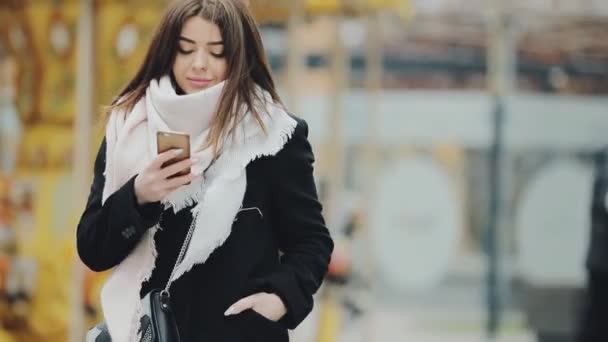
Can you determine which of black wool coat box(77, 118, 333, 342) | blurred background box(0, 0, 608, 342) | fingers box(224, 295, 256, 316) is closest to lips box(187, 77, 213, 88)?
black wool coat box(77, 118, 333, 342)

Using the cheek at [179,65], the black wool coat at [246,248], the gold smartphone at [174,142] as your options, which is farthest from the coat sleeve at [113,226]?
the cheek at [179,65]

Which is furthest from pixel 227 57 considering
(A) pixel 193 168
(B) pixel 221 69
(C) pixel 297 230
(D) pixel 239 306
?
(D) pixel 239 306

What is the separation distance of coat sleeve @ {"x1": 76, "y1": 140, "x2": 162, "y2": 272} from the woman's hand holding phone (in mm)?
29

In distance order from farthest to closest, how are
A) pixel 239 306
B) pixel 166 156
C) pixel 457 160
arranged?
pixel 457 160
pixel 239 306
pixel 166 156

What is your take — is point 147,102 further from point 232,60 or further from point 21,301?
point 21,301

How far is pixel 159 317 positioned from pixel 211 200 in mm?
211

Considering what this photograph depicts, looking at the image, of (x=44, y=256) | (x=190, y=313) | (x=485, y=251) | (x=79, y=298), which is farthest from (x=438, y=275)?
(x=190, y=313)

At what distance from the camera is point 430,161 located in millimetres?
7535

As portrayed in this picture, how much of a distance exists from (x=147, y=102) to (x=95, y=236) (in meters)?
0.24

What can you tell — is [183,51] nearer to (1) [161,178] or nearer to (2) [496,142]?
(1) [161,178]

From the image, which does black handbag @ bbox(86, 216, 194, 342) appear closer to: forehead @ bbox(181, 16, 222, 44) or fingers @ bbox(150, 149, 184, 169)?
fingers @ bbox(150, 149, 184, 169)

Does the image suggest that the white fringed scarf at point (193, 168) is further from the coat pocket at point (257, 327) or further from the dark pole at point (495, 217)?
the dark pole at point (495, 217)

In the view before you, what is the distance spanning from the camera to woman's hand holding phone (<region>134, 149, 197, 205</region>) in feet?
6.73

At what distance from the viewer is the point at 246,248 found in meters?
2.20
